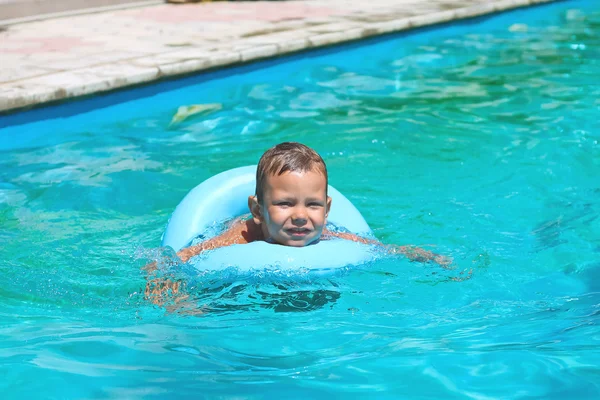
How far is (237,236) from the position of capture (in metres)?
4.04

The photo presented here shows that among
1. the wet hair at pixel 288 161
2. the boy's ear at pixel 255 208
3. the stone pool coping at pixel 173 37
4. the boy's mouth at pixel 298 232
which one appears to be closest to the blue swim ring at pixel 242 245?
the boy's mouth at pixel 298 232

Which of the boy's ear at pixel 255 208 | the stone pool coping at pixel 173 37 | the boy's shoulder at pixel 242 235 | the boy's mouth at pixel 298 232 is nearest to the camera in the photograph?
the boy's mouth at pixel 298 232

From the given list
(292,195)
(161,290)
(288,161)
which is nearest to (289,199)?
(292,195)

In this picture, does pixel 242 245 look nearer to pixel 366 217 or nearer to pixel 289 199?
pixel 289 199

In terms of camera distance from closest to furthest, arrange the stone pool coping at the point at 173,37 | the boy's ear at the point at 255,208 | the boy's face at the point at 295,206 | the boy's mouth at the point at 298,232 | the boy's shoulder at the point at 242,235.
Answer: the boy's face at the point at 295,206
the boy's mouth at the point at 298,232
the boy's ear at the point at 255,208
the boy's shoulder at the point at 242,235
the stone pool coping at the point at 173,37

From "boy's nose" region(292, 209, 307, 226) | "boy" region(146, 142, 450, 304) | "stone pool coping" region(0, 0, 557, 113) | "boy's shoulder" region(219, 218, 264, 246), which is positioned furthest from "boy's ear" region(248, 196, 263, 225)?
"stone pool coping" region(0, 0, 557, 113)

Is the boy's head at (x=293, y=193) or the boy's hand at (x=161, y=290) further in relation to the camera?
the boy's hand at (x=161, y=290)

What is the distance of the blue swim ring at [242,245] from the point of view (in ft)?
11.9

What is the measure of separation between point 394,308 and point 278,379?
99cm

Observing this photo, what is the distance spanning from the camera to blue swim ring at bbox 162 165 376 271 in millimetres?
3639

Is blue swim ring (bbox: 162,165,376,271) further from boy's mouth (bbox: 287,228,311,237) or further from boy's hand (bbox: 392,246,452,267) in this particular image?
boy's hand (bbox: 392,246,452,267)

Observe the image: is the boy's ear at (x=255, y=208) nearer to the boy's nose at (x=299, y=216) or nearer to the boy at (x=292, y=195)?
the boy at (x=292, y=195)

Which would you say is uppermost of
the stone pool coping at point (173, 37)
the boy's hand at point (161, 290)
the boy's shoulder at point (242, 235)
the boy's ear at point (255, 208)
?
the stone pool coping at point (173, 37)

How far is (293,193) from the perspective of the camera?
3.62m
